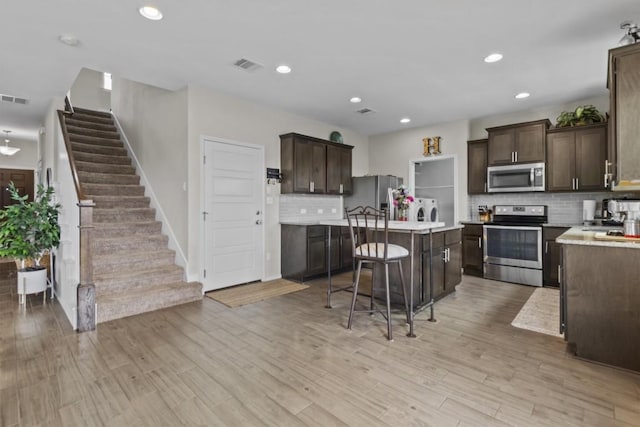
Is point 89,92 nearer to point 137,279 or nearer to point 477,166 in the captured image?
point 137,279

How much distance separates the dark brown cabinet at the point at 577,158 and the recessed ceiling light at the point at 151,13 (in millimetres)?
5133

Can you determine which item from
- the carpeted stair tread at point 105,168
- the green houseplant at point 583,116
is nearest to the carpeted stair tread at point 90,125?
the carpeted stair tread at point 105,168

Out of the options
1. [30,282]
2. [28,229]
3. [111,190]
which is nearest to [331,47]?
[111,190]

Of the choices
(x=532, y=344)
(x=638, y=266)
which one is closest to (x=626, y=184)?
(x=638, y=266)

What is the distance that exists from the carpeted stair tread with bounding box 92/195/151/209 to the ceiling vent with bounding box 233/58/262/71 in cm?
274

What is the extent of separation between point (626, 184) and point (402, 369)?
2249mm

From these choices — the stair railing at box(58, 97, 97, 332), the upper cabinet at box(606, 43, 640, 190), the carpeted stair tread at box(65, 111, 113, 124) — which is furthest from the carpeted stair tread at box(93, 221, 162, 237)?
the upper cabinet at box(606, 43, 640, 190)

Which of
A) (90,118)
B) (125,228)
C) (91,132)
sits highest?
(90,118)

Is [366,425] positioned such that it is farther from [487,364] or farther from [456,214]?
[456,214]

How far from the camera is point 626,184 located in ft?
8.25

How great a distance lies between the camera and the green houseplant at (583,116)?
14.7ft

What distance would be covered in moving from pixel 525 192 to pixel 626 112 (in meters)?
2.79

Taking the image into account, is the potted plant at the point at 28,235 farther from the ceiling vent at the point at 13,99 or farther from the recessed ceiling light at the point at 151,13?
the recessed ceiling light at the point at 151,13

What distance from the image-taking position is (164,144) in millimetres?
4641
